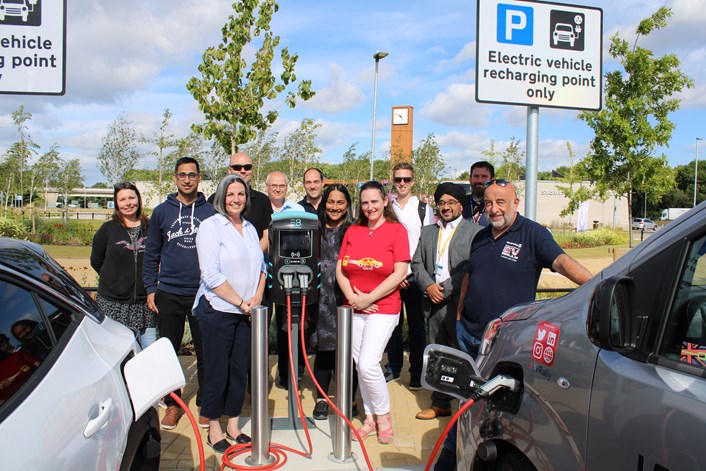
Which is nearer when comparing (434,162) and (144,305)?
(144,305)

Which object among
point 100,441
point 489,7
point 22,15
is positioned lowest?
point 100,441

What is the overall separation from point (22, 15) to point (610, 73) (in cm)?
1598

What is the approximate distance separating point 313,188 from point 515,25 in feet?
7.91

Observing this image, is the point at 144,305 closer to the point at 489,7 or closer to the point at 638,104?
the point at 489,7

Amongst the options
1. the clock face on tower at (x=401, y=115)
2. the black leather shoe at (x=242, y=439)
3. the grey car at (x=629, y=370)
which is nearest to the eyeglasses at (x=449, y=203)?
the black leather shoe at (x=242, y=439)

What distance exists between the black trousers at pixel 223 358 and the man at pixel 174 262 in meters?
0.47

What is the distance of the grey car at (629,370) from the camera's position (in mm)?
1656

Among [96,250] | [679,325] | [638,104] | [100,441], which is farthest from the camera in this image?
[638,104]

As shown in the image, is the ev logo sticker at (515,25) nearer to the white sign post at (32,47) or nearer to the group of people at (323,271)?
the group of people at (323,271)

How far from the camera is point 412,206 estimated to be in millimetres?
5965

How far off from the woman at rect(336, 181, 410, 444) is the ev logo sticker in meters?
1.57

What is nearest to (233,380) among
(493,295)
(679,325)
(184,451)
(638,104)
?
(184,451)

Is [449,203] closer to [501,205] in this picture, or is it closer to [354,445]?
[501,205]

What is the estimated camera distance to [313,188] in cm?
582
